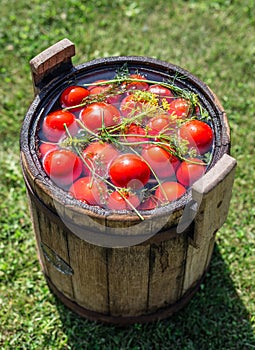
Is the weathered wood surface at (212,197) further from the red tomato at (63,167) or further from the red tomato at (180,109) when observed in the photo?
the red tomato at (63,167)

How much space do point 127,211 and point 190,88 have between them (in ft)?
3.04

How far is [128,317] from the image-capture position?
3.61 metres

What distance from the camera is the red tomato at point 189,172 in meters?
3.00

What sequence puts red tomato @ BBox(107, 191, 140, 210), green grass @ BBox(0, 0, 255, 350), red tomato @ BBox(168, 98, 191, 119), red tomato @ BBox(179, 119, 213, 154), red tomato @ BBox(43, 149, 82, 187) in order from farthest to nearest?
1. green grass @ BBox(0, 0, 255, 350)
2. red tomato @ BBox(168, 98, 191, 119)
3. red tomato @ BBox(179, 119, 213, 154)
4. red tomato @ BBox(43, 149, 82, 187)
5. red tomato @ BBox(107, 191, 140, 210)

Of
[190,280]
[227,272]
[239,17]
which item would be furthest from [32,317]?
[239,17]

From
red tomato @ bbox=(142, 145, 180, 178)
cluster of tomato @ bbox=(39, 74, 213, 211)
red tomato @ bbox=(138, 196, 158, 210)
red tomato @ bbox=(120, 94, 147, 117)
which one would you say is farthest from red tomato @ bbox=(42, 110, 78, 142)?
red tomato @ bbox=(138, 196, 158, 210)

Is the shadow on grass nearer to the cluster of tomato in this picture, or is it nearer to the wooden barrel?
the wooden barrel

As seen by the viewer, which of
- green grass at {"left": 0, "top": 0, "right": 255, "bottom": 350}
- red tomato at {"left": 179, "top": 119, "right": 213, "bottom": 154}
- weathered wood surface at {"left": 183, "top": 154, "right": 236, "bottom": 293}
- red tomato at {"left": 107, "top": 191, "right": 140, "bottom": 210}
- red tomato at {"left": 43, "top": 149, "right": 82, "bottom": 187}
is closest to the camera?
weathered wood surface at {"left": 183, "top": 154, "right": 236, "bottom": 293}

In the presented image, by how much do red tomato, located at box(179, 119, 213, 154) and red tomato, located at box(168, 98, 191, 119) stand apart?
92 millimetres

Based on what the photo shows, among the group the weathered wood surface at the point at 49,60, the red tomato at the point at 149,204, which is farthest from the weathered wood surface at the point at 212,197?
the weathered wood surface at the point at 49,60

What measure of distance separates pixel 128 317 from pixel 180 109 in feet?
4.38

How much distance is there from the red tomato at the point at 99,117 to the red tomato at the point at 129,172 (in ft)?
0.87

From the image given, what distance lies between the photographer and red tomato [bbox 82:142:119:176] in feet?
9.85

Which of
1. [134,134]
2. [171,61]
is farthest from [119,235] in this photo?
[171,61]
